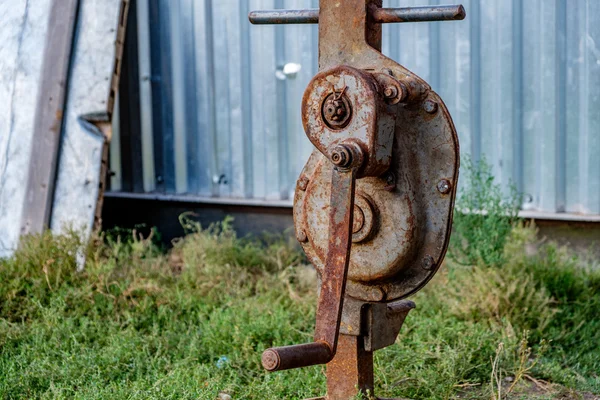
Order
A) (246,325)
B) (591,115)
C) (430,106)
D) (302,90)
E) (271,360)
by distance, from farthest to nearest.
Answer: (302,90) < (591,115) < (246,325) < (430,106) < (271,360)

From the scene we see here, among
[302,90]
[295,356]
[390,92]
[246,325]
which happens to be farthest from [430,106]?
[302,90]

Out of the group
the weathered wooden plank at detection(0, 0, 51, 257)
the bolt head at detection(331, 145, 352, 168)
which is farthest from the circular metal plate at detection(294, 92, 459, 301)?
the weathered wooden plank at detection(0, 0, 51, 257)

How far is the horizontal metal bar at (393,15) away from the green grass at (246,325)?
47.0 inches

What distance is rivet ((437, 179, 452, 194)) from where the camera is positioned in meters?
2.12

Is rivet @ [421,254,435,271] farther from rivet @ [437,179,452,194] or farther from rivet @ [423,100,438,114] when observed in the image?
rivet @ [423,100,438,114]

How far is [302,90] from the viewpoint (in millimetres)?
5086

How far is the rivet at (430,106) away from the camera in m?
2.12

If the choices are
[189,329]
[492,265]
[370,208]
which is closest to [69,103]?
[189,329]

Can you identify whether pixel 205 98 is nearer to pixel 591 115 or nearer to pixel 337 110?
pixel 591 115

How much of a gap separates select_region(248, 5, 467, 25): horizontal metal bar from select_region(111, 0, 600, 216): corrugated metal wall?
2.32 meters

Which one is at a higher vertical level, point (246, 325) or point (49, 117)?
point (49, 117)

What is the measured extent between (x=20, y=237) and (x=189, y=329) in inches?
53.7

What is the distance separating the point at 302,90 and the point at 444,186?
3069mm

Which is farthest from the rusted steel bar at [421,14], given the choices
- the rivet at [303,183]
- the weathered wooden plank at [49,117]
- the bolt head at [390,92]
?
the weathered wooden plank at [49,117]
